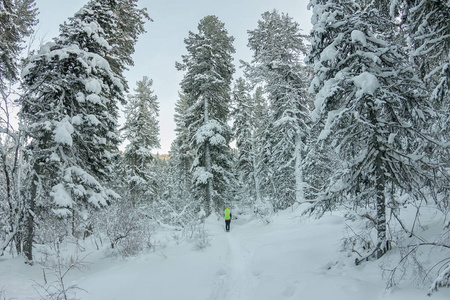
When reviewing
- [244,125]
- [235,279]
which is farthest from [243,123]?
[235,279]

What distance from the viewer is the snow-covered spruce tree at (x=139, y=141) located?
77.2 ft

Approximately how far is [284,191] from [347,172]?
1545 centimetres

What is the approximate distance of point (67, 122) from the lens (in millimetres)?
7859

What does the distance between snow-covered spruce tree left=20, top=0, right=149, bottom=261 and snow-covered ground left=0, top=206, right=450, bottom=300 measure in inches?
80.4

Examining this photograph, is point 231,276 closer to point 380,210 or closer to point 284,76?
point 380,210

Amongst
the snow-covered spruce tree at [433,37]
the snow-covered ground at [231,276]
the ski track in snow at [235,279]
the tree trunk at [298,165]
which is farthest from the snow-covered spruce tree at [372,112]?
the tree trunk at [298,165]

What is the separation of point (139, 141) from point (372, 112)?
22548mm

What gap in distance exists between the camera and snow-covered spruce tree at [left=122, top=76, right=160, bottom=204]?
2352 cm

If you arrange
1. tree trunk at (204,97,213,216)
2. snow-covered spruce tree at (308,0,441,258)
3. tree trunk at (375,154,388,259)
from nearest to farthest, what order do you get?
snow-covered spruce tree at (308,0,441,258)
tree trunk at (375,154,388,259)
tree trunk at (204,97,213,216)

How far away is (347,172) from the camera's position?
5.91 m

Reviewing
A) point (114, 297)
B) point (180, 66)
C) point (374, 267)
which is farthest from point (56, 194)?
point (180, 66)

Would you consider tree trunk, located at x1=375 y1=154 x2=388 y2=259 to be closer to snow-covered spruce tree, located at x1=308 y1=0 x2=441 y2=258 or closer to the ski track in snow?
snow-covered spruce tree, located at x1=308 y1=0 x2=441 y2=258

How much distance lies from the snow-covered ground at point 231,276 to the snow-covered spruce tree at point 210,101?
11.2m

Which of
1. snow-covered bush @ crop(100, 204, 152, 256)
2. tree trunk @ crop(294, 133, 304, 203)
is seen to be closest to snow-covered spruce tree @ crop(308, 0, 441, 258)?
snow-covered bush @ crop(100, 204, 152, 256)
